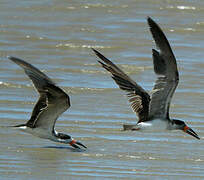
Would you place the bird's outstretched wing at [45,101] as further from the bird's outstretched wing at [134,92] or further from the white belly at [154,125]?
the white belly at [154,125]

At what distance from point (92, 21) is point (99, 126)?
5128 mm

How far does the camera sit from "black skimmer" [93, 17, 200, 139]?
830 centimetres

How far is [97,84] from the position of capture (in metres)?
11.2

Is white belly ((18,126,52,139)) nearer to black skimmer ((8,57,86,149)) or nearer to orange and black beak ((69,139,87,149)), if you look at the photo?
black skimmer ((8,57,86,149))

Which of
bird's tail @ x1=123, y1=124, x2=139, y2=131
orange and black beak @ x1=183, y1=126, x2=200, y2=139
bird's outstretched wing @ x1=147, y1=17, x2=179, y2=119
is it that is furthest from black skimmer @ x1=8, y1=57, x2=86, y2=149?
orange and black beak @ x1=183, y1=126, x2=200, y2=139

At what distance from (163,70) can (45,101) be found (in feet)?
4.78

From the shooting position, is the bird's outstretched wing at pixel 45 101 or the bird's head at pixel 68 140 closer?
the bird's outstretched wing at pixel 45 101

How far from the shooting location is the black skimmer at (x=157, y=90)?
8305 mm

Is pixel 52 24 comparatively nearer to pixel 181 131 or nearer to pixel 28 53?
pixel 28 53

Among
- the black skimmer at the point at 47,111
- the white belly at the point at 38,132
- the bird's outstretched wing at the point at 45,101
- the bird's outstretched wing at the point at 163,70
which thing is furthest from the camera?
the white belly at the point at 38,132

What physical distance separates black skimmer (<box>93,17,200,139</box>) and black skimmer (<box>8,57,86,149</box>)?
0.63m

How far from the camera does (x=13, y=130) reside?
921 cm

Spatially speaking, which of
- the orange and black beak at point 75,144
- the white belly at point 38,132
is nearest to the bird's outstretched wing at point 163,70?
the orange and black beak at point 75,144

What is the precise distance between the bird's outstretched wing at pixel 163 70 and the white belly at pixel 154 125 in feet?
0.66
